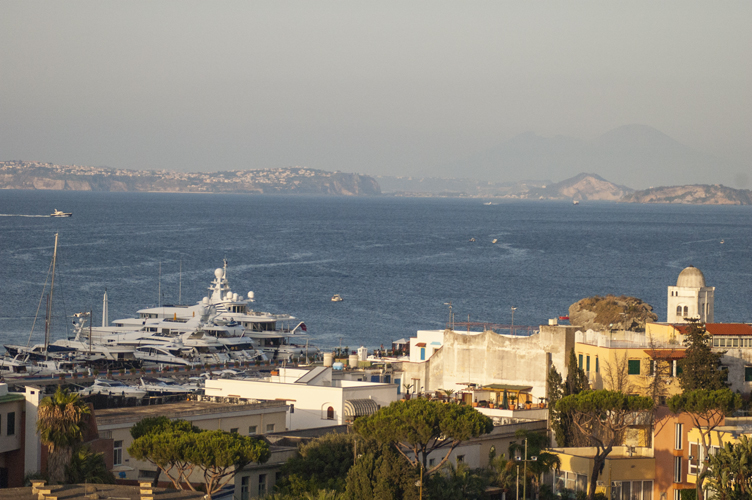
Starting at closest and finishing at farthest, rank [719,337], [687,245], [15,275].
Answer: [719,337]
[15,275]
[687,245]

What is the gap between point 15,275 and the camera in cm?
11462

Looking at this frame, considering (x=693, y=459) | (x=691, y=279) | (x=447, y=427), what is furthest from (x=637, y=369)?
(x=691, y=279)

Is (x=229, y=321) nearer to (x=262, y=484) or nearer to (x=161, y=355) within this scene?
(x=161, y=355)

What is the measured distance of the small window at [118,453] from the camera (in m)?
28.7

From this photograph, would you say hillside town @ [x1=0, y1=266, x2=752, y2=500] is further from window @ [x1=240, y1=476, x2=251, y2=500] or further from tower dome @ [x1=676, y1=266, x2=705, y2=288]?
tower dome @ [x1=676, y1=266, x2=705, y2=288]

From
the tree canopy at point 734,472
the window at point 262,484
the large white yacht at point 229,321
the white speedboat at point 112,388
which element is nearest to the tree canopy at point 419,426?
the window at point 262,484

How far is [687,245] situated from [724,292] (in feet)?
218

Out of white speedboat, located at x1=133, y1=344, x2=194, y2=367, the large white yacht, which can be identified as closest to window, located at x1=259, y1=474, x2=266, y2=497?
white speedboat, located at x1=133, y1=344, x2=194, y2=367

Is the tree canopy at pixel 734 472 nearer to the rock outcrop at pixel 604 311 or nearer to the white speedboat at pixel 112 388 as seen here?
the white speedboat at pixel 112 388

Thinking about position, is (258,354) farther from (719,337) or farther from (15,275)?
(15,275)

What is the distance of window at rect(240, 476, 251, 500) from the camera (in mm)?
27453

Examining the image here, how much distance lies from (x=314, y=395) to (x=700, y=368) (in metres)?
12.0

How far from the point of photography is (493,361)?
4222cm

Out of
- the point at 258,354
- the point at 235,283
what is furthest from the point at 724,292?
the point at 258,354
